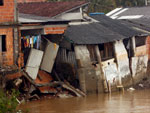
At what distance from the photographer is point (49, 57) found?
18.7m

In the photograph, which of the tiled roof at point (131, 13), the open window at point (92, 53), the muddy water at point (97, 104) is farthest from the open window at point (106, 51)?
the tiled roof at point (131, 13)

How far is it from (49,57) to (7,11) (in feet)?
9.92

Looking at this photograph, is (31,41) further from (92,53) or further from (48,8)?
(48,8)

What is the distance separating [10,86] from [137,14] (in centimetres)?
1592

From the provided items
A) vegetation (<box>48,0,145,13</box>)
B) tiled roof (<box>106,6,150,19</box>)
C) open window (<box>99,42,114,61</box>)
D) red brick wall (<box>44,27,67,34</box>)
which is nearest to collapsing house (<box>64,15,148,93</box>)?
open window (<box>99,42,114,61</box>)

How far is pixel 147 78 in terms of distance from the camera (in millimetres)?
21438

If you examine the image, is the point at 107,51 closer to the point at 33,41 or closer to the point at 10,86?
the point at 33,41

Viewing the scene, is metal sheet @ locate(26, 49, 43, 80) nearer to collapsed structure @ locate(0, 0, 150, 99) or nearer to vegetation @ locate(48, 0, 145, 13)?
collapsed structure @ locate(0, 0, 150, 99)

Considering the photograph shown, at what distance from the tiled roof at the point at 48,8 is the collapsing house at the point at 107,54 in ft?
4.97

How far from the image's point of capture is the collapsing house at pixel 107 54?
1795 centimetres

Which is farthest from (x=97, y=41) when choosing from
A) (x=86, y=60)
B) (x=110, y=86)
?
(x=110, y=86)

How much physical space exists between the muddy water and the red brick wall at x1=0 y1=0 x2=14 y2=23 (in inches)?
129

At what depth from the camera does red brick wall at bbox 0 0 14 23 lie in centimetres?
1658

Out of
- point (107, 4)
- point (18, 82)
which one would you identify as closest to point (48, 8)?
point (18, 82)
